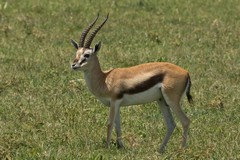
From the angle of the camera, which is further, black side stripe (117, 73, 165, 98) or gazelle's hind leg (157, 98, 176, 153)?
gazelle's hind leg (157, 98, 176, 153)

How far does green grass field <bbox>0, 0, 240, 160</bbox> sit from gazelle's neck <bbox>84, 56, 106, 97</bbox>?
70 centimetres

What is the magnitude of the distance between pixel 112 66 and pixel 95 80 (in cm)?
539

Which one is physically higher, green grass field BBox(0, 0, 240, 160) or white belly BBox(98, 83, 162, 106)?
white belly BBox(98, 83, 162, 106)

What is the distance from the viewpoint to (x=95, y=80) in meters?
9.38

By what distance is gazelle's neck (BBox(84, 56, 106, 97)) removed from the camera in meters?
9.22

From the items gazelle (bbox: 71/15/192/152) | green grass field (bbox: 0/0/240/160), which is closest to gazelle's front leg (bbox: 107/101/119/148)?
gazelle (bbox: 71/15/192/152)

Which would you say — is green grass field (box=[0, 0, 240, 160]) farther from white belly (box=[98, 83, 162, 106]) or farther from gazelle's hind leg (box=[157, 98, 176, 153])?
white belly (box=[98, 83, 162, 106])

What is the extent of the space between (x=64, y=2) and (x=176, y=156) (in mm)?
16508

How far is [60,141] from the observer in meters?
9.17

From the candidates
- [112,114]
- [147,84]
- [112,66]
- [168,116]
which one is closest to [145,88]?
[147,84]

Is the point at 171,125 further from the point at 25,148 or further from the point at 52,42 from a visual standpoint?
the point at 52,42

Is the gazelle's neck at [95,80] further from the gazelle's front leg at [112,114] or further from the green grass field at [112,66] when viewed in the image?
the green grass field at [112,66]

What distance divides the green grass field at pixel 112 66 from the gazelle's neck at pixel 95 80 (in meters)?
0.70

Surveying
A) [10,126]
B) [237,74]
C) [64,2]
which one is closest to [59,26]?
[64,2]
